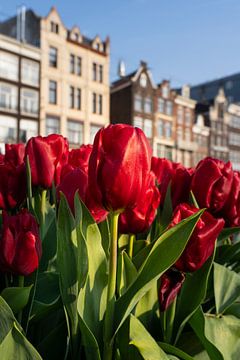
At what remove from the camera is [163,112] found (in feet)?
79.4

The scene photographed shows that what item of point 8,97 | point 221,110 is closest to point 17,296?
point 8,97

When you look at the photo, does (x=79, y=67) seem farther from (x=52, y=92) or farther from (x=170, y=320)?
(x=170, y=320)

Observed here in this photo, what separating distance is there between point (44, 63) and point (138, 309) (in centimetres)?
1830

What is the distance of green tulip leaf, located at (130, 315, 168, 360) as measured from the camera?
17.6 inches

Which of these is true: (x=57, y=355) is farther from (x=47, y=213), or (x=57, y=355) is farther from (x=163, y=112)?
(x=163, y=112)

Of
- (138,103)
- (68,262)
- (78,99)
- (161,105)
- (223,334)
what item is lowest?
(223,334)

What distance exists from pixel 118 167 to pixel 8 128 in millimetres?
16774

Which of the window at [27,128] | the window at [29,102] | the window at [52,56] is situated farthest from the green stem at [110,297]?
the window at [52,56]

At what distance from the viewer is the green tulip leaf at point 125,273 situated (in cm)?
54

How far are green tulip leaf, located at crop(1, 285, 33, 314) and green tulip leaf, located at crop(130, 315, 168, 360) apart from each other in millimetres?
120

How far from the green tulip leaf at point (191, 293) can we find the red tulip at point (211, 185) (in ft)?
0.47

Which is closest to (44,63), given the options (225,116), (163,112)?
(163,112)

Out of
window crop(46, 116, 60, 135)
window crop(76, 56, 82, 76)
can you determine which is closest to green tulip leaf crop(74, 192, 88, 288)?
window crop(46, 116, 60, 135)

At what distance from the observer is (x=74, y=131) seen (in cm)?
1908
